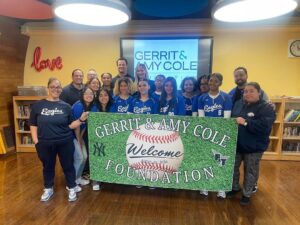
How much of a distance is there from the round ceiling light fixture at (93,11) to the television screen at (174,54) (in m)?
2.84

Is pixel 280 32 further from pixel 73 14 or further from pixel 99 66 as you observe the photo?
pixel 73 14

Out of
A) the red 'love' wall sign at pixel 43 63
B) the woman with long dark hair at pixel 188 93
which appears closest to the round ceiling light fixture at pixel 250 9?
the woman with long dark hair at pixel 188 93

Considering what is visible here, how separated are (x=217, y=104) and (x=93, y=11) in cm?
184

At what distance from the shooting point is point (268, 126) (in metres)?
2.48

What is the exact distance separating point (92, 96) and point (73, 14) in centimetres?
136

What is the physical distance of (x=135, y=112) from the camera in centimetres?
300

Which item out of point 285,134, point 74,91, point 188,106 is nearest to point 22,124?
point 74,91

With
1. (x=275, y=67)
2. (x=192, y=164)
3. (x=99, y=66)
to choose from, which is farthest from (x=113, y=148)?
(x=275, y=67)

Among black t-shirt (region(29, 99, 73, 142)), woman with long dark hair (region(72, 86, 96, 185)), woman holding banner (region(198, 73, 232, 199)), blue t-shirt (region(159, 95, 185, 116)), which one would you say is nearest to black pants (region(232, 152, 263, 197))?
woman holding banner (region(198, 73, 232, 199))

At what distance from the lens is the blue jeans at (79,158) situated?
304 cm

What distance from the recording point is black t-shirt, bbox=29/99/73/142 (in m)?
2.61

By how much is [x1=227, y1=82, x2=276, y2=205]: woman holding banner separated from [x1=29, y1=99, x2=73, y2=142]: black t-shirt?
1.92 m

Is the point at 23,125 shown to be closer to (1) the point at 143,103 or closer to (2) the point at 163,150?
(1) the point at 143,103

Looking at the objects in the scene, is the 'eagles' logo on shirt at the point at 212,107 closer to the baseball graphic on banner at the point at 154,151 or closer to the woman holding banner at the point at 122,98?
the baseball graphic on banner at the point at 154,151
